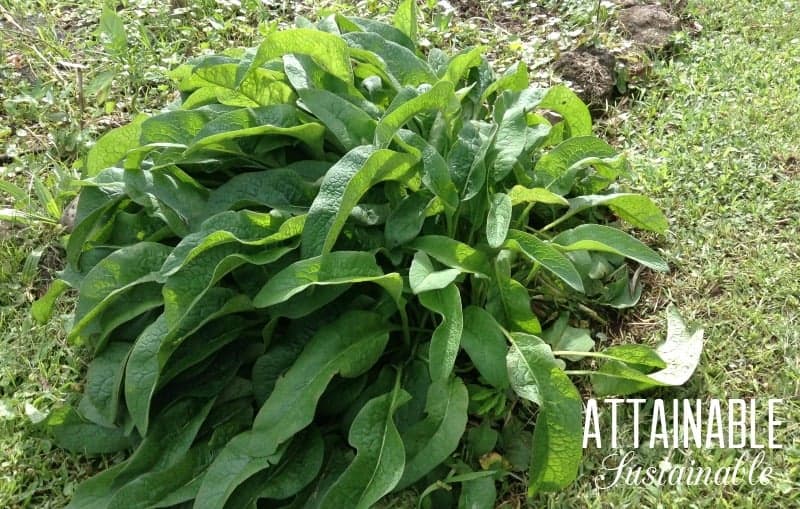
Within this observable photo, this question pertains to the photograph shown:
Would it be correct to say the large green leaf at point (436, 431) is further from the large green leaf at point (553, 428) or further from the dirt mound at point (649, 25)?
the dirt mound at point (649, 25)

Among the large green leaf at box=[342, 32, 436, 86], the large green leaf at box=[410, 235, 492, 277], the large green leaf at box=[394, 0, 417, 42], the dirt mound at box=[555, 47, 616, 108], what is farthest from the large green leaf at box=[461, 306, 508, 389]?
the dirt mound at box=[555, 47, 616, 108]

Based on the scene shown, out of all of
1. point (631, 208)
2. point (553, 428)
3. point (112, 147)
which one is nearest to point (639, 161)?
point (631, 208)

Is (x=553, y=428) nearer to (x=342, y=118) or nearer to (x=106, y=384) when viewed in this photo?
(x=342, y=118)

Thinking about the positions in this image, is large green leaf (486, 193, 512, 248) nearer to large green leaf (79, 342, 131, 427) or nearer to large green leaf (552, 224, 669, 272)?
large green leaf (552, 224, 669, 272)

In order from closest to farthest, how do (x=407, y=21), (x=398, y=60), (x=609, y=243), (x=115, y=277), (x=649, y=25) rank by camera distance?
(x=115, y=277) < (x=609, y=243) < (x=398, y=60) < (x=407, y=21) < (x=649, y=25)

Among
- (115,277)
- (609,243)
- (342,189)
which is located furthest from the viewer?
(609,243)

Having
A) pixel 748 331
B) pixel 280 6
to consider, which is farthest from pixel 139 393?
pixel 280 6

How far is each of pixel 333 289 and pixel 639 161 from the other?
1.35 m

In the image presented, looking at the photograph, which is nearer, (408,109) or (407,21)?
(408,109)

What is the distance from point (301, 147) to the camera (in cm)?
244

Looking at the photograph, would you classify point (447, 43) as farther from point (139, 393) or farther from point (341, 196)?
point (139, 393)

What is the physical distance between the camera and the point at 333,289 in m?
2.07

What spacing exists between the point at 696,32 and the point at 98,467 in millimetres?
2892

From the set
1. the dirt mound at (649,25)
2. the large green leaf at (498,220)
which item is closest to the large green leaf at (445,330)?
the large green leaf at (498,220)
